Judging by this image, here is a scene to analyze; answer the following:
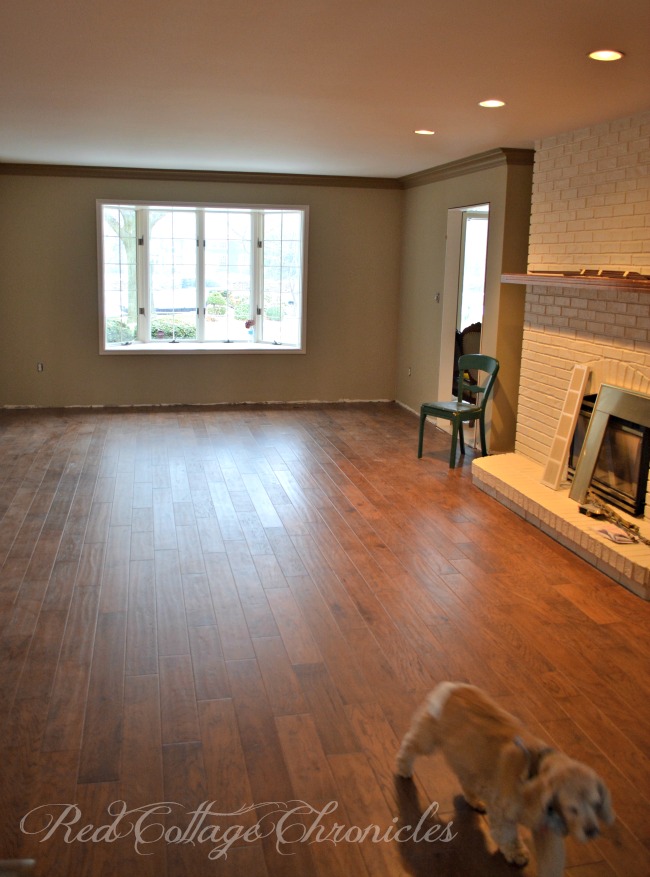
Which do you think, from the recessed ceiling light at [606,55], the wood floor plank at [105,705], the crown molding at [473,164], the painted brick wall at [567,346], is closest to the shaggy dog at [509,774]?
the wood floor plank at [105,705]

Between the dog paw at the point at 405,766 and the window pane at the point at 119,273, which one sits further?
the window pane at the point at 119,273

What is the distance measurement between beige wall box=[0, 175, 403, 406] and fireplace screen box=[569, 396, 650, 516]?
425 cm

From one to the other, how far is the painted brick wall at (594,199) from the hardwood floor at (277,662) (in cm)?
180

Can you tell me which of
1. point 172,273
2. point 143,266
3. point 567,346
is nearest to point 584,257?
point 567,346

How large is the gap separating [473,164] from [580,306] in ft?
6.91

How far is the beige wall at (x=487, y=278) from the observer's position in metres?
6.59

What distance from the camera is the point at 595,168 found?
5.29 metres

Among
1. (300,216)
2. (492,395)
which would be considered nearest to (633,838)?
(492,395)

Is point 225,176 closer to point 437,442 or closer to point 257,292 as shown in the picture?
point 257,292

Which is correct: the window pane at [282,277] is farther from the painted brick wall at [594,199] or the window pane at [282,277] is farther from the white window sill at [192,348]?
the painted brick wall at [594,199]

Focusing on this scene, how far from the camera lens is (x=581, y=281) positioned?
496 cm

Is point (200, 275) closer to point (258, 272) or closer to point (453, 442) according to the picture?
point (258, 272)

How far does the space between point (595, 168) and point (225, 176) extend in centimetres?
444

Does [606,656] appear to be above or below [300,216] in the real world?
below
